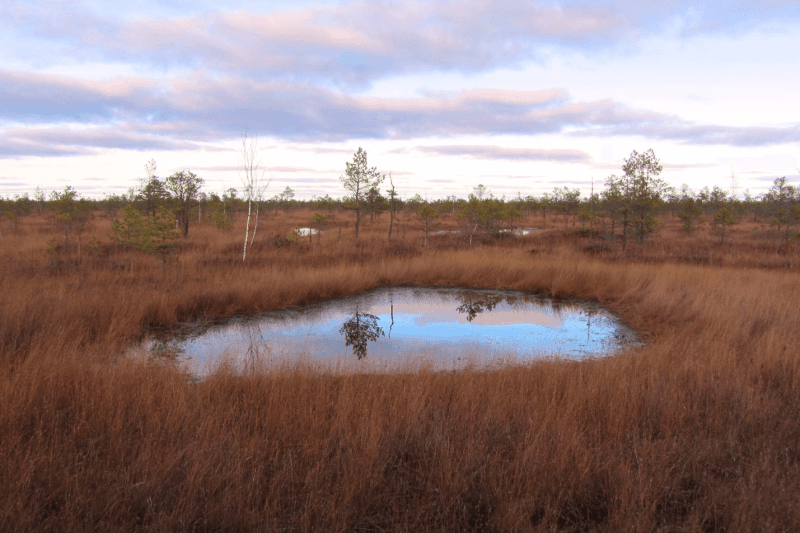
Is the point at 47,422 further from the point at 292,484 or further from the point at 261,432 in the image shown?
the point at 292,484

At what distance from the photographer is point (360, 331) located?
8.88 meters

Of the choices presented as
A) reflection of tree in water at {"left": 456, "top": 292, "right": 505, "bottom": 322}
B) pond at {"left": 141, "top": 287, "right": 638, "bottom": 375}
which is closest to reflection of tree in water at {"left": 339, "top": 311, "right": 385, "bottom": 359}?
pond at {"left": 141, "top": 287, "right": 638, "bottom": 375}

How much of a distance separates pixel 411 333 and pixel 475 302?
3477mm

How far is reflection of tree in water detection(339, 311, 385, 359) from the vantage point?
308 inches

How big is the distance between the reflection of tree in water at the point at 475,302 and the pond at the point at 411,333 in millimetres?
27

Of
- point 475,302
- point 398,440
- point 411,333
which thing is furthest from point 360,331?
point 398,440

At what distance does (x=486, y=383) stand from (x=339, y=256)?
1175 cm

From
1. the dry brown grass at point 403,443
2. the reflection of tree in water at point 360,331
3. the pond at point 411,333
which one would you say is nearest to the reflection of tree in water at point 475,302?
the pond at point 411,333

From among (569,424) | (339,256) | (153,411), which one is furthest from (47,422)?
(339,256)

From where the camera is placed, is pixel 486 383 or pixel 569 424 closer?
pixel 569 424

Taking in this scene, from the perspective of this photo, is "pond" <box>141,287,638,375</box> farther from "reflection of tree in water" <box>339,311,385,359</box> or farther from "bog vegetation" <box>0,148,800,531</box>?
"bog vegetation" <box>0,148,800,531</box>

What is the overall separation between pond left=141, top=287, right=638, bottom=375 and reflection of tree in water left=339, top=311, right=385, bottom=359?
18 millimetres

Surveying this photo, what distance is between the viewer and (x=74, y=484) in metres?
2.84

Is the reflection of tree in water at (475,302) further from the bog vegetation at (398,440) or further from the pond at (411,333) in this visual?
the bog vegetation at (398,440)
